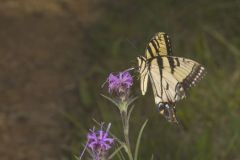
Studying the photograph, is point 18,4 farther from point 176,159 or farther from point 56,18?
point 176,159

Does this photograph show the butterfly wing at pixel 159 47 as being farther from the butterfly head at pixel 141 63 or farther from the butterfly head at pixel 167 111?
the butterfly head at pixel 167 111

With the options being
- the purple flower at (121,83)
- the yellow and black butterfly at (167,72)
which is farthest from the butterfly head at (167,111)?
the purple flower at (121,83)

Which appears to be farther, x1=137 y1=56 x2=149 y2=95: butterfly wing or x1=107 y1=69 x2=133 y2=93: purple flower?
x1=137 y1=56 x2=149 y2=95: butterfly wing

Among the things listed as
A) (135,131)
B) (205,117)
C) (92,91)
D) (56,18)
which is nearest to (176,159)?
(135,131)

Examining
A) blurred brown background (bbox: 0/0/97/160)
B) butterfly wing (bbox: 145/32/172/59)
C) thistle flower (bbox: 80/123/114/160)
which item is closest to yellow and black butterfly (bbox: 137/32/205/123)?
butterfly wing (bbox: 145/32/172/59)

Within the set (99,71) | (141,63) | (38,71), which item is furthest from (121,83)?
(38,71)

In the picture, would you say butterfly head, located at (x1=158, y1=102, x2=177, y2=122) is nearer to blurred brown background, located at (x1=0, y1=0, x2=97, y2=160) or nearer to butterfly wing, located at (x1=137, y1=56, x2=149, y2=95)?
butterfly wing, located at (x1=137, y1=56, x2=149, y2=95)

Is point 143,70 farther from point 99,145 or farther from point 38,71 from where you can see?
point 38,71
